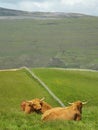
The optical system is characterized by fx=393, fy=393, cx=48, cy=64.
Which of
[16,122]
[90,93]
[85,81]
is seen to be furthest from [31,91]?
[16,122]

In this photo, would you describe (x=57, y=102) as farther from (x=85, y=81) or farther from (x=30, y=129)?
(x=30, y=129)

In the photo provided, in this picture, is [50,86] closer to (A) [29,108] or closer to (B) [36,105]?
(A) [29,108]

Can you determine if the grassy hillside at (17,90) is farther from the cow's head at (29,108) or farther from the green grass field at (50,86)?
the cow's head at (29,108)

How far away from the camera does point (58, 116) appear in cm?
2067

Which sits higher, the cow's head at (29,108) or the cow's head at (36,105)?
the cow's head at (36,105)

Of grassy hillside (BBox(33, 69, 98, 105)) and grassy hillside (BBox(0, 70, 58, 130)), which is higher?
grassy hillside (BBox(0, 70, 58, 130))

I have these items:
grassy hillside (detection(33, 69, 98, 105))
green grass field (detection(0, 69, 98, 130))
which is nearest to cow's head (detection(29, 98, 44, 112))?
green grass field (detection(0, 69, 98, 130))

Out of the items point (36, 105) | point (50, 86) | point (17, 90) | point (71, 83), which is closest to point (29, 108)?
point (36, 105)

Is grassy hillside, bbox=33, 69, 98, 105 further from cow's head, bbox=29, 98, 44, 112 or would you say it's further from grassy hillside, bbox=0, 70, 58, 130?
cow's head, bbox=29, 98, 44, 112

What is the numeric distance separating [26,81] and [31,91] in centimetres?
483

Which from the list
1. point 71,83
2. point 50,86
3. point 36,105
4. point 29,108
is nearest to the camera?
point 36,105

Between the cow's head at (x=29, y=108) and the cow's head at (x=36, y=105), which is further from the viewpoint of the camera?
the cow's head at (x=29, y=108)

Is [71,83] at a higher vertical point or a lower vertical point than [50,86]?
lower

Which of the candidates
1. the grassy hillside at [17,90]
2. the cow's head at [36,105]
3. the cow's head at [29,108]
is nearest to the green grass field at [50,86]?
the grassy hillside at [17,90]
